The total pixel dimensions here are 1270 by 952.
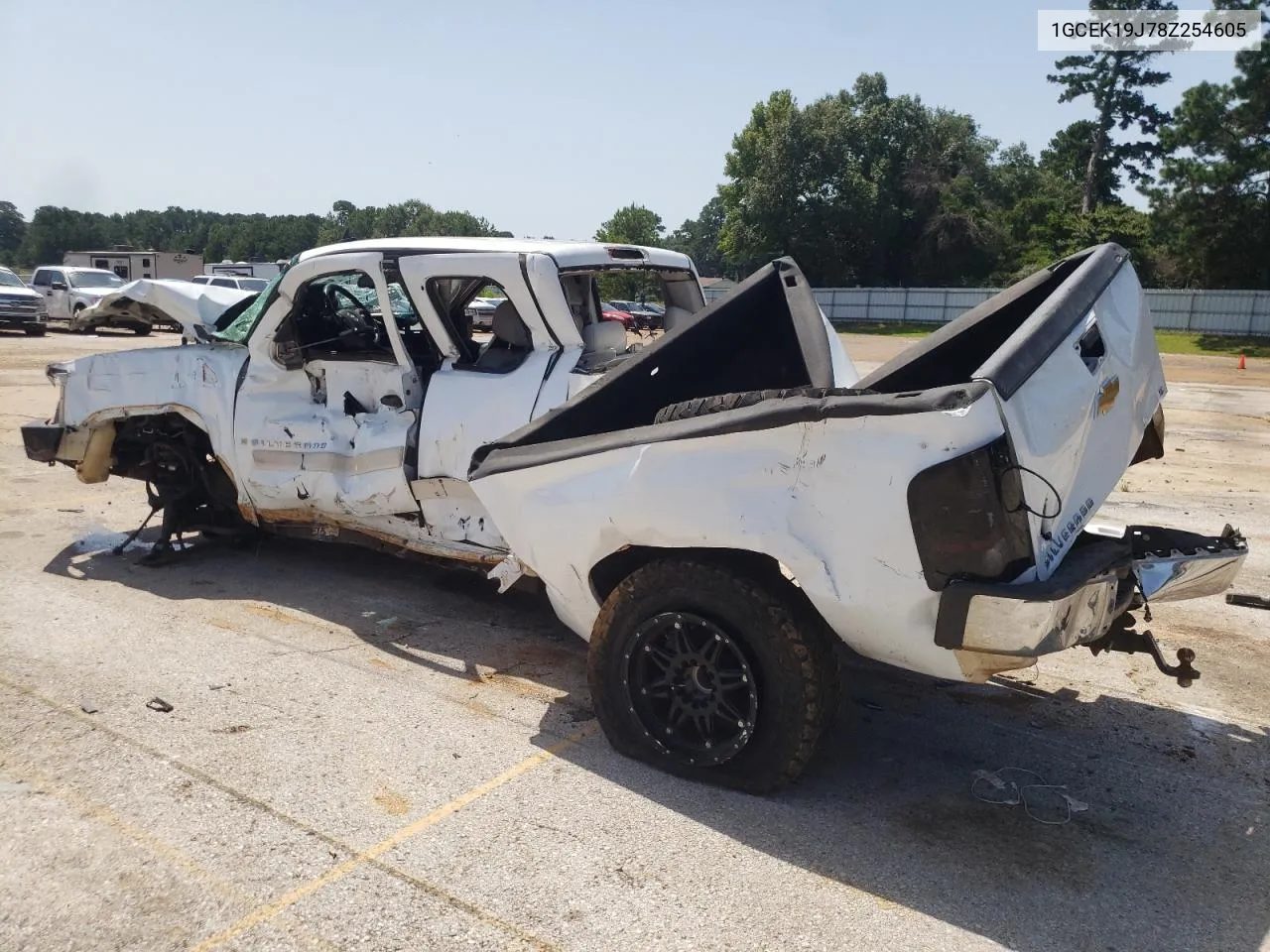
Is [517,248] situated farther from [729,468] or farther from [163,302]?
[163,302]

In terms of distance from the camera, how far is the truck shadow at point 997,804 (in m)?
3.04

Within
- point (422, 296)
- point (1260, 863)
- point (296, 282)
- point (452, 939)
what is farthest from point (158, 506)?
point (1260, 863)

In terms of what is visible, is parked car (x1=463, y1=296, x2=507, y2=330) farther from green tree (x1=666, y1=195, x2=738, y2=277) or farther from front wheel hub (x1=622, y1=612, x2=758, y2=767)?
green tree (x1=666, y1=195, x2=738, y2=277)

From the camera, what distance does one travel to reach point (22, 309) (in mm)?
26562

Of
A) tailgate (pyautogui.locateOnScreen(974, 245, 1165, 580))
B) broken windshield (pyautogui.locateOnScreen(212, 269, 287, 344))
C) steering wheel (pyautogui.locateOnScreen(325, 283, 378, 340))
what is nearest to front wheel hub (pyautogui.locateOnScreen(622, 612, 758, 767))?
tailgate (pyautogui.locateOnScreen(974, 245, 1165, 580))

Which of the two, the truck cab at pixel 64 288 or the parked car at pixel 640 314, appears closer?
the parked car at pixel 640 314

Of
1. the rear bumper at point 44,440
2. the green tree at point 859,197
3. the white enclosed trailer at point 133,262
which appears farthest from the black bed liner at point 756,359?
the green tree at point 859,197

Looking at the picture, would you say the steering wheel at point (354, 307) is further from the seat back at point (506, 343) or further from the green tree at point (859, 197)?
the green tree at point (859, 197)

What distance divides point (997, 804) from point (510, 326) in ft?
11.3

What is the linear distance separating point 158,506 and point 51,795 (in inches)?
142

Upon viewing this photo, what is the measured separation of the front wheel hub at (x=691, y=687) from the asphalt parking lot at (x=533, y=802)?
7.6 inches

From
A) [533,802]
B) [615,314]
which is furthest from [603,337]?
[533,802]

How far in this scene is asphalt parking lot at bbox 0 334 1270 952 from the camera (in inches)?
116

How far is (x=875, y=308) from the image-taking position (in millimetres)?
49938
